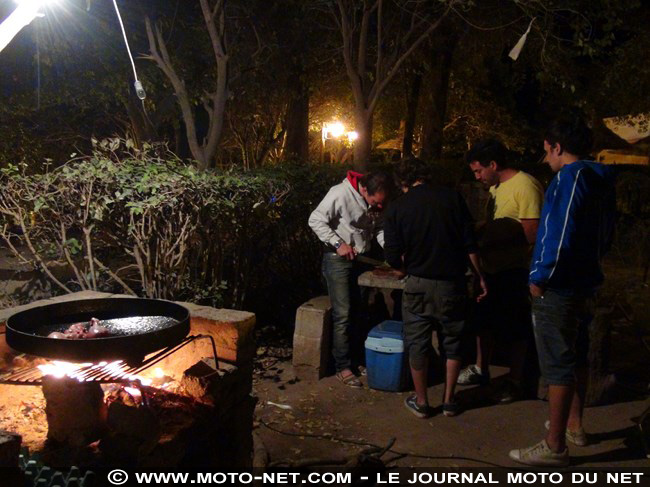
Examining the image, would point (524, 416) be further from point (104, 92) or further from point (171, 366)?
point (104, 92)

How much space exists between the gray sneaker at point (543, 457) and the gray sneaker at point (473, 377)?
145 cm

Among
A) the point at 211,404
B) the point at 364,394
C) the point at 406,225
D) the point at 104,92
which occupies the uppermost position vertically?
the point at 104,92

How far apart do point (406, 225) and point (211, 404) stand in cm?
216

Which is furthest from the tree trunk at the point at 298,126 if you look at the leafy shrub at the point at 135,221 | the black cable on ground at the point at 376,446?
the black cable on ground at the point at 376,446

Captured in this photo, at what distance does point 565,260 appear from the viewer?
12.6ft

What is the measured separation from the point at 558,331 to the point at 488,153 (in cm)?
182

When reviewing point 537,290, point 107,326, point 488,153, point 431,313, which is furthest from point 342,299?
point 107,326

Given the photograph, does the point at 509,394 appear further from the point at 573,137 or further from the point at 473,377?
the point at 573,137

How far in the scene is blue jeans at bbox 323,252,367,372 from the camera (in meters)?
5.74

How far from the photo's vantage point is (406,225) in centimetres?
486

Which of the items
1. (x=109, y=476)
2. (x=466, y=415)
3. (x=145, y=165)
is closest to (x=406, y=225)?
(x=466, y=415)

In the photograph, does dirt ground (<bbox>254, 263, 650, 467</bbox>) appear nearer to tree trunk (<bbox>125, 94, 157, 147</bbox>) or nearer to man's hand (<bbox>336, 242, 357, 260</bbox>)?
man's hand (<bbox>336, 242, 357, 260</bbox>)

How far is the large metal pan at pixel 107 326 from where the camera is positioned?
3098 mm

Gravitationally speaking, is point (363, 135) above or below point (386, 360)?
above
